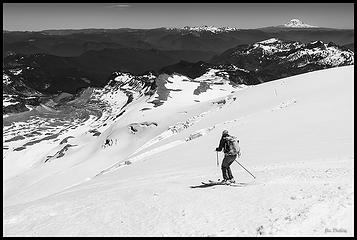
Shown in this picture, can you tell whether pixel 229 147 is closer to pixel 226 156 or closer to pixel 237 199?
pixel 226 156

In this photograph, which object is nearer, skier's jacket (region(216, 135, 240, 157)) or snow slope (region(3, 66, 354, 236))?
snow slope (region(3, 66, 354, 236))

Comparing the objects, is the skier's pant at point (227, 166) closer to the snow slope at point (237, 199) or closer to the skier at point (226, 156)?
the skier at point (226, 156)

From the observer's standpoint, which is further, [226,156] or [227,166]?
[227,166]

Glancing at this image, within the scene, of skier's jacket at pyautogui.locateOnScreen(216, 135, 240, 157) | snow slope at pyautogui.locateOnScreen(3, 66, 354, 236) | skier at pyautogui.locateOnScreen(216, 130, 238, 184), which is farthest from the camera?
skier at pyautogui.locateOnScreen(216, 130, 238, 184)

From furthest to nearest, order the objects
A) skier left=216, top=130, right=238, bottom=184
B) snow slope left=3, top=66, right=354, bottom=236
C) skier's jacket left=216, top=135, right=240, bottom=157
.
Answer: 1. skier left=216, top=130, right=238, bottom=184
2. skier's jacket left=216, top=135, right=240, bottom=157
3. snow slope left=3, top=66, right=354, bottom=236

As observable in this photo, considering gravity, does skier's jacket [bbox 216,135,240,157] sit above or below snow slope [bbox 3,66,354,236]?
above

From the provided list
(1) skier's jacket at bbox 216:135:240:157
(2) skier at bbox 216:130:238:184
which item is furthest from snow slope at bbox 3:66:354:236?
(1) skier's jacket at bbox 216:135:240:157

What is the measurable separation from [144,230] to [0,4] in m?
13.1

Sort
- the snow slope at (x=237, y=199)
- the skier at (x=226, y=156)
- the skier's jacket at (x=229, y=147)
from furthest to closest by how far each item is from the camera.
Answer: the skier at (x=226, y=156)
the skier's jacket at (x=229, y=147)
the snow slope at (x=237, y=199)

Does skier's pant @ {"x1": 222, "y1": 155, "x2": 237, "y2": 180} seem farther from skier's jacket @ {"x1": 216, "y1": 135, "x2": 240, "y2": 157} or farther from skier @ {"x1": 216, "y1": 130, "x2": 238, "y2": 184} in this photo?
skier's jacket @ {"x1": 216, "y1": 135, "x2": 240, "y2": 157}

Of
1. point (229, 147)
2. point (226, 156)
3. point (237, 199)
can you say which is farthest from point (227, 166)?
point (237, 199)

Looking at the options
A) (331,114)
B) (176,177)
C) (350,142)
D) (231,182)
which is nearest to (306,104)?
(331,114)

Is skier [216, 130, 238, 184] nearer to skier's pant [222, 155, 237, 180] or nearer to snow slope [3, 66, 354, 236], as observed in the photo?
skier's pant [222, 155, 237, 180]

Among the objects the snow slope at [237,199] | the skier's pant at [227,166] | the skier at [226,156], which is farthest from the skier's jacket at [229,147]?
the snow slope at [237,199]
